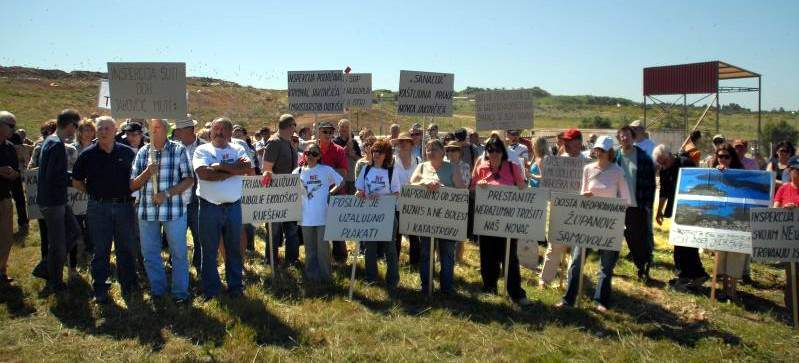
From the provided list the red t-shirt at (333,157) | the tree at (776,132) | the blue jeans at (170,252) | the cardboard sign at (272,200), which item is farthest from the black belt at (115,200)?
the tree at (776,132)

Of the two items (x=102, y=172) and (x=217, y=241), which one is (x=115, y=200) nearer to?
(x=102, y=172)

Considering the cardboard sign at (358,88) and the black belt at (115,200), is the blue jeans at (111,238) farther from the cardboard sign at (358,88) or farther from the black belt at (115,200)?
the cardboard sign at (358,88)

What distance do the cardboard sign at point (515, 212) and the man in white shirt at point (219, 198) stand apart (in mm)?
2975

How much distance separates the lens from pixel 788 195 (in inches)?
282

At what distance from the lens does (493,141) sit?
730 cm

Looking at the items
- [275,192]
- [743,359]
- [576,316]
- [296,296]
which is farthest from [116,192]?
[743,359]

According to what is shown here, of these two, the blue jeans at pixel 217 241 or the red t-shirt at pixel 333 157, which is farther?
the red t-shirt at pixel 333 157

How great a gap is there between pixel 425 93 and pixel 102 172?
17.5 ft

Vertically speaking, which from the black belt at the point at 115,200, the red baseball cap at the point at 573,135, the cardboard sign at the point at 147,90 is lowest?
the black belt at the point at 115,200

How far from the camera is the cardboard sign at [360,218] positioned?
7645mm

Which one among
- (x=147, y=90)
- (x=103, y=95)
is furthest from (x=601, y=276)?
(x=103, y=95)

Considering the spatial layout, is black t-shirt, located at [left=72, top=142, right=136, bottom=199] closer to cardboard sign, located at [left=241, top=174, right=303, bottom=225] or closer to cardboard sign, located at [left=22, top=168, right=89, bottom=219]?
cardboard sign, located at [left=241, top=174, right=303, bottom=225]

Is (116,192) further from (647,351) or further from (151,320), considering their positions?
(647,351)

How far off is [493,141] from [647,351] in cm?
288
